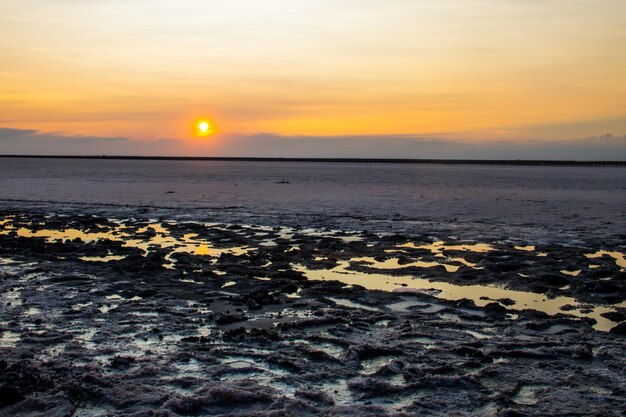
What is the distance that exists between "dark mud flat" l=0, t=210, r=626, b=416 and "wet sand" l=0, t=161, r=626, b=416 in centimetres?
3

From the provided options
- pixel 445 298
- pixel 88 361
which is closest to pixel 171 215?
pixel 445 298

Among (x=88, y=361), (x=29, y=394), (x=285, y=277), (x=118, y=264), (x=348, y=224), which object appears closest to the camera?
(x=29, y=394)

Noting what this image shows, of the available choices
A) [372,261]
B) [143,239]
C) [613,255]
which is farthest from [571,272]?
[143,239]

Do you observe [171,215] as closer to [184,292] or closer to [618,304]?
[184,292]

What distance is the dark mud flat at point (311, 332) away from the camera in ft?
20.2

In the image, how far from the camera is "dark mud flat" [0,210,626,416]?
6.16 meters

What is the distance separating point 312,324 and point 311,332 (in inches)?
15.2

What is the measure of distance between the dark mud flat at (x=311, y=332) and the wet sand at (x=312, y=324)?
0.03 metres

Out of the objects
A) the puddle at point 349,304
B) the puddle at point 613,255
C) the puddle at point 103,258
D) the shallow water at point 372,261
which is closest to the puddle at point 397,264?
the shallow water at point 372,261

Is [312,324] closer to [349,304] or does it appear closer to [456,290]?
[349,304]

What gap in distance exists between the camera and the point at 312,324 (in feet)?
29.2

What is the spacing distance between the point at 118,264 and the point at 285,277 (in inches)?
160

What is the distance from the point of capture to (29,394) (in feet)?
20.1

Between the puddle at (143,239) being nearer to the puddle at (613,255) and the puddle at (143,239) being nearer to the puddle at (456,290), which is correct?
the puddle at (456,290)
